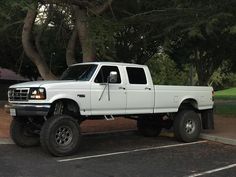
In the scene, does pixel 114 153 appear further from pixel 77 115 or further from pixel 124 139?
pixel 124 139

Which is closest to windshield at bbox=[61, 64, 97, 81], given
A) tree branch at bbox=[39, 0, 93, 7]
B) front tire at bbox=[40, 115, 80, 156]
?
front tire at bbox=[40, 115, 80, 156]

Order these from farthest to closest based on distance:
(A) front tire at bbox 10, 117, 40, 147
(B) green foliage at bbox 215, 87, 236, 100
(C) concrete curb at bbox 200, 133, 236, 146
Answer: (B) green foliage at bbox 215, 87, 236, 100 → (C) concrete curb at bbox 200, 133, 236, 146 → (A) front tire at bbox 10, 117, 40, 147

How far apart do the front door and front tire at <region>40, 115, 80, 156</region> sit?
31.1 inches

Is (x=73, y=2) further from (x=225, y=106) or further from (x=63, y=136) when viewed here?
(x=225, y=106)

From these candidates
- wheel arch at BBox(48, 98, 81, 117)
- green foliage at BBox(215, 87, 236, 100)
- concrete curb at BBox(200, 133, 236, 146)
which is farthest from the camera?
green foliage at BBox(215, 87, 236, 100)

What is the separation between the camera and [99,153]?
12250mm

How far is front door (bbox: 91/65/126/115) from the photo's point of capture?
40.7 ft

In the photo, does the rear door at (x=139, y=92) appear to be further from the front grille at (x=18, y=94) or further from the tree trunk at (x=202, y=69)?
the tree trunk at (x=202, y=69)

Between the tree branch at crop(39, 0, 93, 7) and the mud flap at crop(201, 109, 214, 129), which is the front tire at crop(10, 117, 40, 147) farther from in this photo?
the mud flap at crop(201, 109, 214, 129)

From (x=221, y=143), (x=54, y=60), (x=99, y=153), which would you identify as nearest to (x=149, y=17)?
(x=221, y=143)

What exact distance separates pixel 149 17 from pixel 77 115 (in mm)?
5009

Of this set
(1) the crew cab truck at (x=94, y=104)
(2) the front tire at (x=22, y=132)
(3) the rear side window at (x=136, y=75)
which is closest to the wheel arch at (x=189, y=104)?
(1) the crew cab truck at (x=94, y=104)

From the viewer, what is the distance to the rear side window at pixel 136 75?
13484 millimetres

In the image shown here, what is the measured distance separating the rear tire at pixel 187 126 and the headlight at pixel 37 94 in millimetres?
4402
